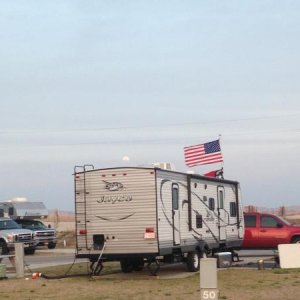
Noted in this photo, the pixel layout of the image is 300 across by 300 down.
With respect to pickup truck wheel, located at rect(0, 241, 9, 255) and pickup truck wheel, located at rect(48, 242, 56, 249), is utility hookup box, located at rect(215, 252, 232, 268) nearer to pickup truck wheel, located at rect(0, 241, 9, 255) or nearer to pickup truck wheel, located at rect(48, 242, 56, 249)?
pickup truck wheel, located at rect(0, 241, 9, 255)

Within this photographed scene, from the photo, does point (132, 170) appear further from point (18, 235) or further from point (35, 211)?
point (35, 211)

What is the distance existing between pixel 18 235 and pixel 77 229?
44.8 ft

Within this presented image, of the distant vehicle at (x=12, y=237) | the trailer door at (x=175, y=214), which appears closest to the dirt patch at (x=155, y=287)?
the trailer door at (x=175, y=214)

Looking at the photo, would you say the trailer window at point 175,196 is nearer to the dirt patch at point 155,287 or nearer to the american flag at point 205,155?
the dirt patch at point 155,287

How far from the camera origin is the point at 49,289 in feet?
49.3

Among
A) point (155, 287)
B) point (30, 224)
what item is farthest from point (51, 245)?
point (155, 287)

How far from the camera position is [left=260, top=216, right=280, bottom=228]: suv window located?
963 inches

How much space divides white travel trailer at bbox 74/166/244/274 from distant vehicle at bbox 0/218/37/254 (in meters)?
12.8

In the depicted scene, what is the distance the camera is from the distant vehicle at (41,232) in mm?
34281

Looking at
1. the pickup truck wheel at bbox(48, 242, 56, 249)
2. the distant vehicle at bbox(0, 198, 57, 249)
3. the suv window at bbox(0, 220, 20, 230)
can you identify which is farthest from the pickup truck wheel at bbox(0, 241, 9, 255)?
the pickup truck wheel at bbox(48, 242, 56, 249)

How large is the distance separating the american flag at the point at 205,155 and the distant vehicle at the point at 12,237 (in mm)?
8494

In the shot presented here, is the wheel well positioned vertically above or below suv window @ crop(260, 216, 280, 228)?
below

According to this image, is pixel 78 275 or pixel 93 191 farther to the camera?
pixel 78 275

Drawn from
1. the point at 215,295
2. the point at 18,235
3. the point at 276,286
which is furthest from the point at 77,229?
the point at 18,235
